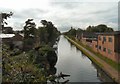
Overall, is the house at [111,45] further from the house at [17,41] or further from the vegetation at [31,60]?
the house at [17,41]

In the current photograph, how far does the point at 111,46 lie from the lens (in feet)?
77.3

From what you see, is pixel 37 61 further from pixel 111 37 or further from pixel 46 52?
pixel 111 37

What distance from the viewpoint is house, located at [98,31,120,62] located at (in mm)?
21919

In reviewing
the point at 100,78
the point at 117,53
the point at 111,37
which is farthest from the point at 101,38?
the point at 100,78

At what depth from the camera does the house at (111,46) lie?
71.9 feet

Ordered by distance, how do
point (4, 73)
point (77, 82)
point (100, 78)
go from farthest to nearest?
point (100, 78) → point (77, 82) → point (4, 73)

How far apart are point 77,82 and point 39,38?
899 inches

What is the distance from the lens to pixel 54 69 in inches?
800

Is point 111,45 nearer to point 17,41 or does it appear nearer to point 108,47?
point 108,47

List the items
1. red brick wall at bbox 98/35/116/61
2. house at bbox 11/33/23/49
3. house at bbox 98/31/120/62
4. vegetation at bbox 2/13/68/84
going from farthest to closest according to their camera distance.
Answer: house at bbox 11/33/23/49 → red brick wall at bbox 98/35/116/61 → house at bbox 98/31/120/62 → vegetation at bbox 2/13/68/84

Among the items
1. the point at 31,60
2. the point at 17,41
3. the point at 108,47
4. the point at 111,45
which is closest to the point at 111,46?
the point at 111,45

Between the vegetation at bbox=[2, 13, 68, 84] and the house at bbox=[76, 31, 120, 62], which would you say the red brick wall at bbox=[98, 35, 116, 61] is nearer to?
the house at bbox=[76, 31, 120, 62]

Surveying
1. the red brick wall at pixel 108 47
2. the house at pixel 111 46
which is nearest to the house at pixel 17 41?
the red brick wall at pixel 108 47

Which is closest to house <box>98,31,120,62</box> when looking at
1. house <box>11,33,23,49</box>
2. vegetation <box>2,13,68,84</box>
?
vegetation <box>2,13,68,84</box>
